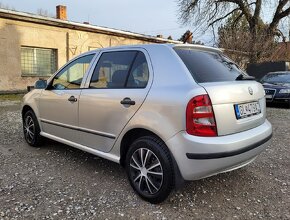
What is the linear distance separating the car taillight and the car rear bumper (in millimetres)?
61

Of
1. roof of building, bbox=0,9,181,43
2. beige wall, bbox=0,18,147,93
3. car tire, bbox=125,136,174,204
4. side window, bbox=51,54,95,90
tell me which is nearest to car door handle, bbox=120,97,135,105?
car tire, bbox=125,136,174,204

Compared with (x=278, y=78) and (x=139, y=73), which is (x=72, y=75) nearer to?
(x=139, y=73)

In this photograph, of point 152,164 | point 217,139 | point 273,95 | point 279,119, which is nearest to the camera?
point 217,139

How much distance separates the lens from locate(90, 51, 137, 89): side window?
3.76 metres

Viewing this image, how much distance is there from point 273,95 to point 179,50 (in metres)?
9.17

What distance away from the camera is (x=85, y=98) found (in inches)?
160

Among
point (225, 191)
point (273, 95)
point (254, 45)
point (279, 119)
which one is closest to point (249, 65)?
point (254, 45)

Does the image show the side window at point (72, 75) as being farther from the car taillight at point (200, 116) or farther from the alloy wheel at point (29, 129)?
the car taillight at point (200, 116)

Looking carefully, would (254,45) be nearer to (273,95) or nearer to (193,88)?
(273,95)

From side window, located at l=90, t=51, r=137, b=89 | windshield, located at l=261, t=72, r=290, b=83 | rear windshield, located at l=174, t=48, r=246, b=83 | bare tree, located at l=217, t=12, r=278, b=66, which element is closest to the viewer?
rear windshield, located at l=174, t=48, r=246, b=83

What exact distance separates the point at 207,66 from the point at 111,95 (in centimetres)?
117

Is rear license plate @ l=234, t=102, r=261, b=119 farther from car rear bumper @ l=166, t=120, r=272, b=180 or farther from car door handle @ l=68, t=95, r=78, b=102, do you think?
car door handle @ l=68, t=95, r=78, b=102

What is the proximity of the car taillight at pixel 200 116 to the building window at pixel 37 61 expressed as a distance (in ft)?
46.9

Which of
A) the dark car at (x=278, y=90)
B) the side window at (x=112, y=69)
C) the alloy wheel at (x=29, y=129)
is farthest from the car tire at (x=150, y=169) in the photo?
the dark car at (x=278, y=90)
